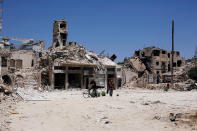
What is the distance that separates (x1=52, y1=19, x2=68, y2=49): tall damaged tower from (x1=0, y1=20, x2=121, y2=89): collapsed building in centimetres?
363

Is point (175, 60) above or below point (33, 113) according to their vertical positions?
above

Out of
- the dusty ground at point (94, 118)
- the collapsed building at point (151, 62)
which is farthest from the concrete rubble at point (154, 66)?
the dusty ground at point (94, 118)

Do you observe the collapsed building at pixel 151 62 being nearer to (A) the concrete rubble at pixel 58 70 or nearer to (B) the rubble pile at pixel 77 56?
(A) the concrete rubble at pixel 58 70

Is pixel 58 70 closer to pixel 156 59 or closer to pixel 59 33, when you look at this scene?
pixel 59 33

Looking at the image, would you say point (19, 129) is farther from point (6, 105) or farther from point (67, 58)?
point (67, 58)

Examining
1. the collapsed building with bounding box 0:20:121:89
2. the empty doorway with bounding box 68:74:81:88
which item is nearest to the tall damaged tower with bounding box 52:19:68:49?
the collapsed building with bounding box 0:20:121:89

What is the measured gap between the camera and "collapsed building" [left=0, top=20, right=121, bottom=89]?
30422 millimetres

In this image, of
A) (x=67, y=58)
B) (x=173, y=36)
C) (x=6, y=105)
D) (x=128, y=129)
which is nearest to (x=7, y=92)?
(x=6, y=105)

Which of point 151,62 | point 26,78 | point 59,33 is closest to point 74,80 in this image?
point 26,78

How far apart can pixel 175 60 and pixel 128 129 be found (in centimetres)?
5584

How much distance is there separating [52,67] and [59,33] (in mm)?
14610

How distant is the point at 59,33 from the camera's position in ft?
148

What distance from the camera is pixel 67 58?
3406 cm

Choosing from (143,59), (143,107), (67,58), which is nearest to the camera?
(143,107)
